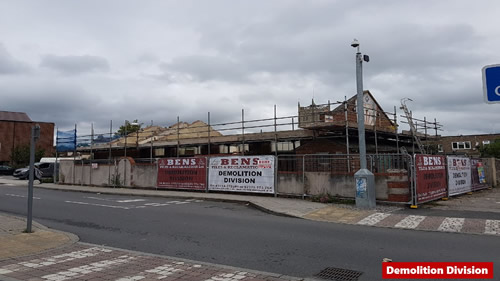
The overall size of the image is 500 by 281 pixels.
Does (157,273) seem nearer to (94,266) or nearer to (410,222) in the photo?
(94,266)

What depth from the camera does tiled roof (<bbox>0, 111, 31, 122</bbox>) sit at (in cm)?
6851

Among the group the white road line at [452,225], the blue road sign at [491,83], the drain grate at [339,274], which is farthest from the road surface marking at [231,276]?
the white road line at [452,225]

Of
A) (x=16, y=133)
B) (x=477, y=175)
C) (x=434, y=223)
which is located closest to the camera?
(x=434, y=223)

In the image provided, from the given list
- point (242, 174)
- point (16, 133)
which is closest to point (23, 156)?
point (16, 133)

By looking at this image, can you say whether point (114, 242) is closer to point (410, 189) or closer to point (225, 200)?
point (225, 200)

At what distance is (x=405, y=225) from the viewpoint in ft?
31.8

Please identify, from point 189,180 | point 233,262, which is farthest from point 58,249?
point 189,180

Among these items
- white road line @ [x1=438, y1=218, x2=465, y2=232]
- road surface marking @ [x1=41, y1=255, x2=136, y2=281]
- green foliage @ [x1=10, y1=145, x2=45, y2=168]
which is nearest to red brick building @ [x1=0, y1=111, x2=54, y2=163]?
green foliage @ [x1=10, y1=145, x2=45, y2=168]

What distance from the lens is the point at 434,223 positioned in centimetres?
988

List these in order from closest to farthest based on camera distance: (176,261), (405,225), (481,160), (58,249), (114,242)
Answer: (176,261), (58,249), (114,242), (405,225), (481,160)

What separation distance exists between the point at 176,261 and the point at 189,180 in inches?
541

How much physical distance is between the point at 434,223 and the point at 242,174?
926 cm

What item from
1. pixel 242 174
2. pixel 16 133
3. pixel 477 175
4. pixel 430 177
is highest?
pixel 16 133

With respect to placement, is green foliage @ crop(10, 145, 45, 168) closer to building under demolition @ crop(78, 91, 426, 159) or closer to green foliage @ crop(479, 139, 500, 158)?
building under demolition @ crop(78, 91, 426, 159)
